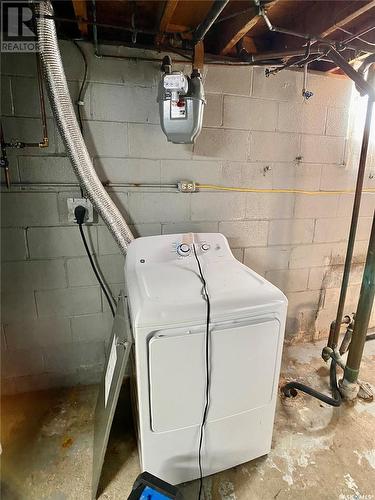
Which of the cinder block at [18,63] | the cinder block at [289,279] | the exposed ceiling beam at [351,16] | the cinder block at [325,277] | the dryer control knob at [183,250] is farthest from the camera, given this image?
the cinder block at [325,277]

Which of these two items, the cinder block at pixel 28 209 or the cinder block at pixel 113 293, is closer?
the cinder block at pixel 28 209

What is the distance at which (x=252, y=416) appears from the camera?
131 centimetres

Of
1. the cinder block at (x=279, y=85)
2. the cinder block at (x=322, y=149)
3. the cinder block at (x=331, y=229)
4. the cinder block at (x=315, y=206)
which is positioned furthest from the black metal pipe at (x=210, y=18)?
the cinder block at (x=331, y=229)

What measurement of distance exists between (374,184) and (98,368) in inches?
96.0

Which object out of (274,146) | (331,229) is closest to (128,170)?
(274,146)

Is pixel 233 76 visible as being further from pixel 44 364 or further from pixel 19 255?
pixel 44 364

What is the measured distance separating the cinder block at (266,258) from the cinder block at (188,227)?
12.5 inches

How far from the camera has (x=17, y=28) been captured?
1277 millimetres

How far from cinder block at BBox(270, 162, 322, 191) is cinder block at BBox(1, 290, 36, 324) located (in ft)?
5.68

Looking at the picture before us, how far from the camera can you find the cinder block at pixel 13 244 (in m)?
1.59

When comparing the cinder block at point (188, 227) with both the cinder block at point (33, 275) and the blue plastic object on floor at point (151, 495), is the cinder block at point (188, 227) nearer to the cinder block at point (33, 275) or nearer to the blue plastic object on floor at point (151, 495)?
the cinder block at point (33, 275)

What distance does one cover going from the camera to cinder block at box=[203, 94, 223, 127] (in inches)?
67.2

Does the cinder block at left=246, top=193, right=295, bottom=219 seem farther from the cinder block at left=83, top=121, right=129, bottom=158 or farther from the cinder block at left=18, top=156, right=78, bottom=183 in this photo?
the cinder block at left=18, top=156, right=78, bottom=183

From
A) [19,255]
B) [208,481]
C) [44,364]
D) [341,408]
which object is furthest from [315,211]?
[44,364]
